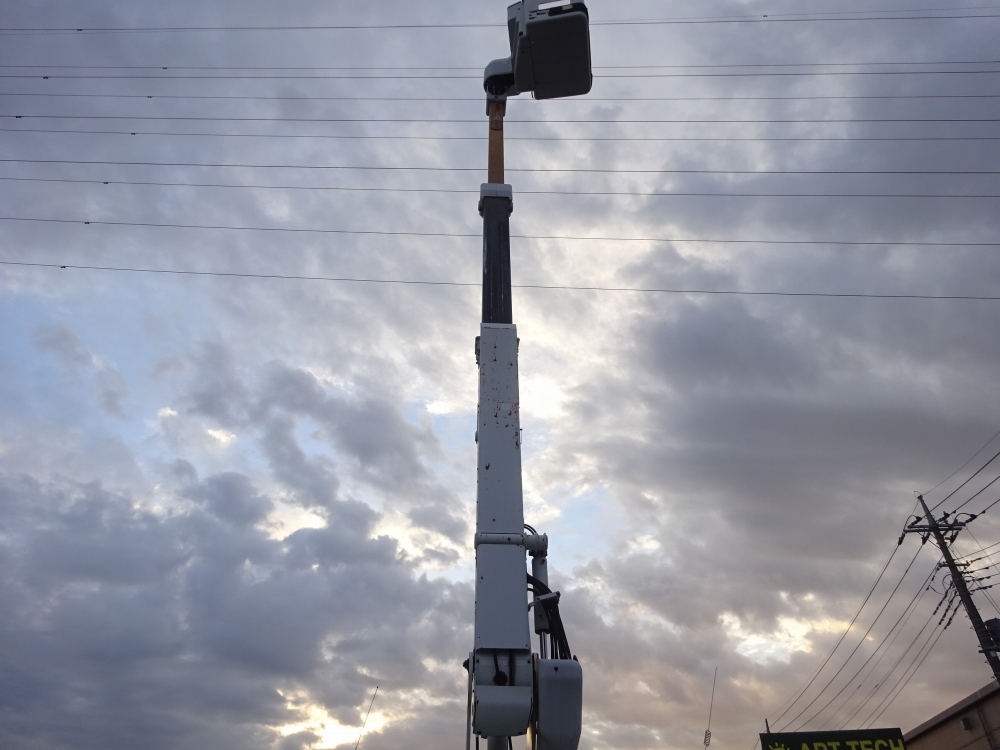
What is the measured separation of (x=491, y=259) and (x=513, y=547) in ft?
12.2

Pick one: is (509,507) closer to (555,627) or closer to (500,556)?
(500,556)

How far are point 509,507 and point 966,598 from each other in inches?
1014

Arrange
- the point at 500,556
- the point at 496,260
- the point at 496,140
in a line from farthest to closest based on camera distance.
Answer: the point at 496,140 < the point at 496,260 < the point at 500,556

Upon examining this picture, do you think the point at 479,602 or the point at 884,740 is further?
the point at 884,740

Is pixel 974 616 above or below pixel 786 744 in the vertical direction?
above

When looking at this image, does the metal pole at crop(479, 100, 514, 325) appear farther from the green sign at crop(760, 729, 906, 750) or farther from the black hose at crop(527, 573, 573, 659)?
the green sign at crop(760, 729, 906, 750)

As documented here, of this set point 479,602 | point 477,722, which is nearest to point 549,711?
point 477,722

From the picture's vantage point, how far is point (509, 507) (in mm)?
7039

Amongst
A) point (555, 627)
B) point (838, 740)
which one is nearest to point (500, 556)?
point (555, 627)

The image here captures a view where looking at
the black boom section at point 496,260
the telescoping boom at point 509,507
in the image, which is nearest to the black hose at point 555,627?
the telescoping boom at point 509,507

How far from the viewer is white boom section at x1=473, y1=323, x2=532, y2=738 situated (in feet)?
20.3

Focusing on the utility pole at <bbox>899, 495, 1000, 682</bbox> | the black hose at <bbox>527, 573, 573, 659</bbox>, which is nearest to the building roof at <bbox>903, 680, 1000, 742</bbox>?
the utility pole at <bbox>899, 495, 1000, 682</bbox>

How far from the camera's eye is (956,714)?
981 inches

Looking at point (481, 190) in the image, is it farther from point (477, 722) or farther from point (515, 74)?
point (477, 722)
